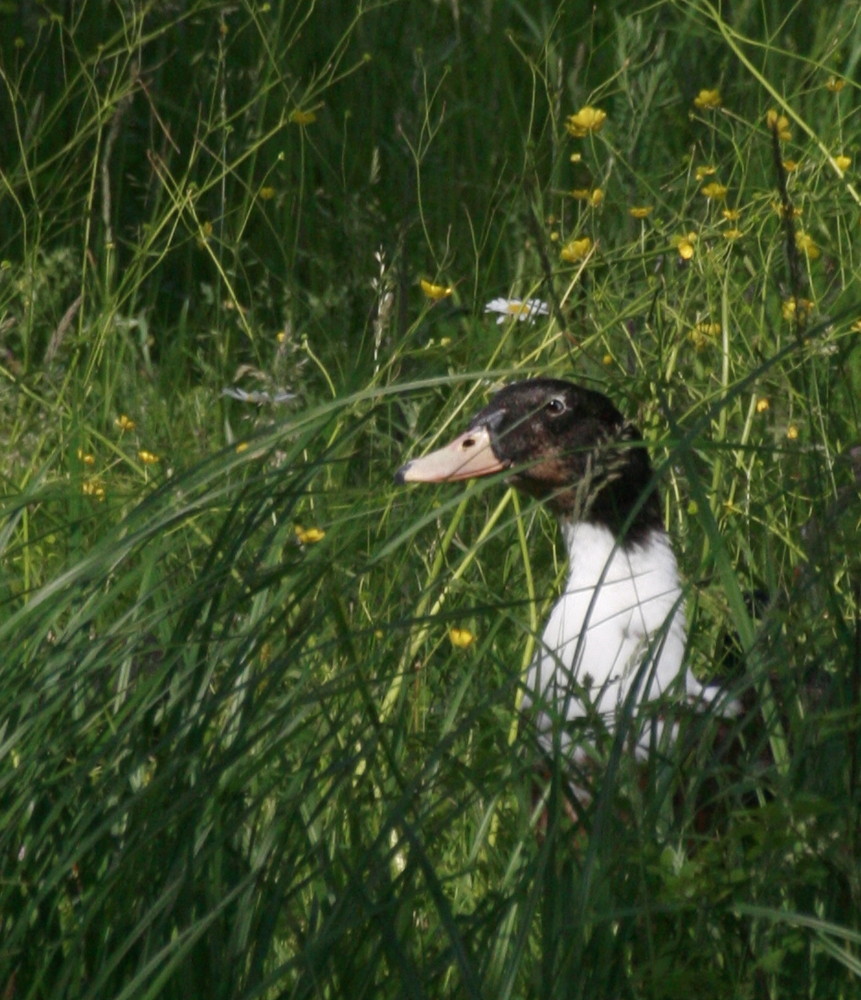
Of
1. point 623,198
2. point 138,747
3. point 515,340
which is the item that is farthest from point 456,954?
point 623,198

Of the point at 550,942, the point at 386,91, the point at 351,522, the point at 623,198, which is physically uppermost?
the point at 550,942

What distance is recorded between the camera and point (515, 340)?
11.7 feet

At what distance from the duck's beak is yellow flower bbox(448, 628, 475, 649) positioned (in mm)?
198

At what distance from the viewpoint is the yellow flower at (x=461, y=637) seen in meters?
2.66

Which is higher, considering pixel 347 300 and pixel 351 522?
pixel 351 522

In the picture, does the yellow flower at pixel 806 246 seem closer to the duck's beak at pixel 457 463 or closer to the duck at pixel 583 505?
Answer: the duck at pixel 583 505

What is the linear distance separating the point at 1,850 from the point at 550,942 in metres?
0.50

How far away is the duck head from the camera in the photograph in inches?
118

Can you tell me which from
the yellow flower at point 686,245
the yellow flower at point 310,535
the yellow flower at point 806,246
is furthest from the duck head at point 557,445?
the yellow flower at point 310,535

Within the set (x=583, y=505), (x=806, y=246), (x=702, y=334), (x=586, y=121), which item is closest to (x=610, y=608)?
(x=583, y=505)

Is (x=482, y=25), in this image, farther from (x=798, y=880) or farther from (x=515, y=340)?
(x=798, y=880)

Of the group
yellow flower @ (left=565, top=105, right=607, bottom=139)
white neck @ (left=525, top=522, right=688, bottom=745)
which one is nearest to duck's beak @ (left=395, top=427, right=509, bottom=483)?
white neck @ (left=525, top=522, right=688, bottom=745)

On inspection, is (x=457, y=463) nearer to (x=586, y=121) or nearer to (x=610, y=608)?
(x=610, y=608)

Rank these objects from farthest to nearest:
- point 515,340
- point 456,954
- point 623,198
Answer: point 623,198
point 515,340
point 456,954
